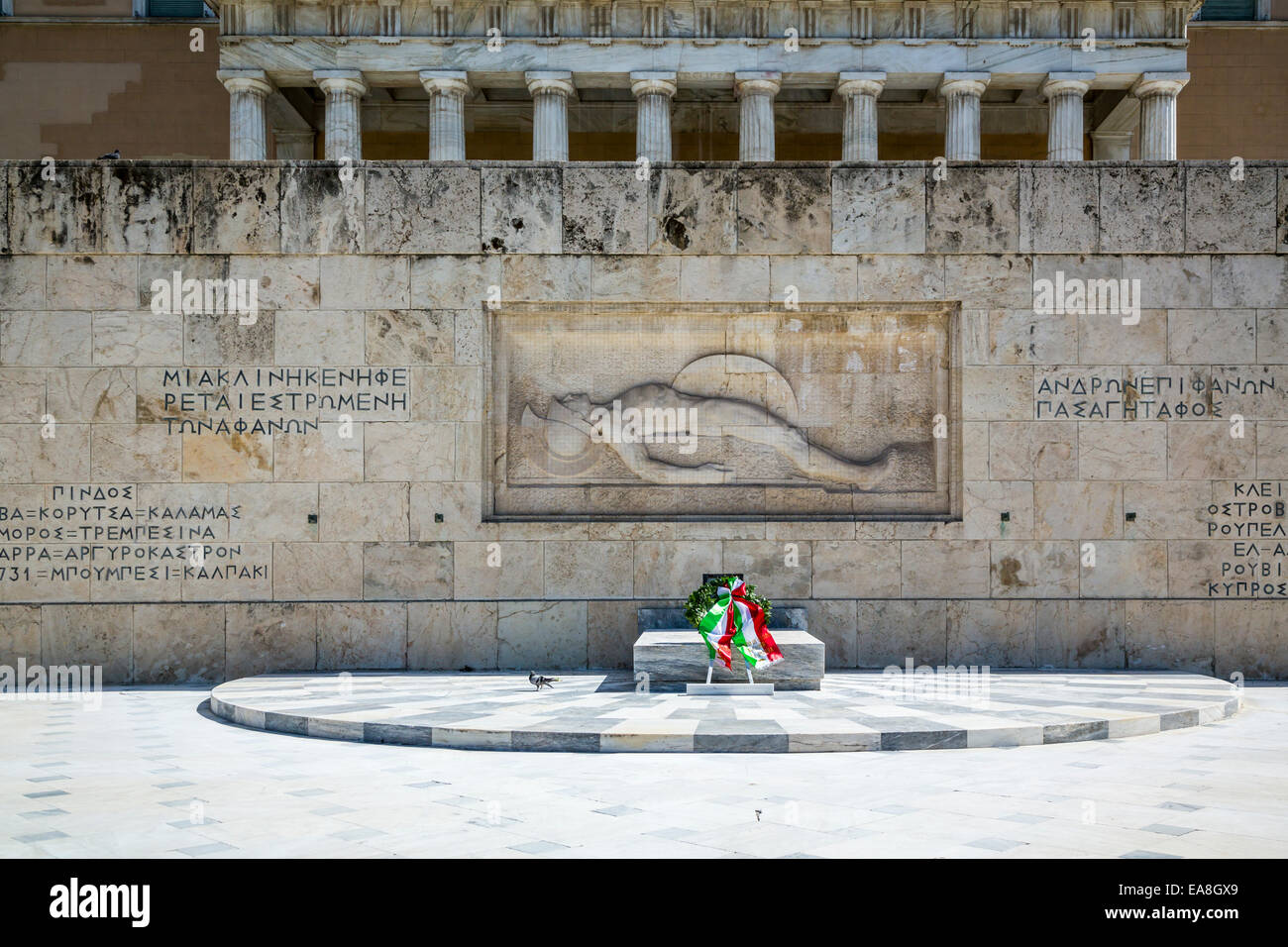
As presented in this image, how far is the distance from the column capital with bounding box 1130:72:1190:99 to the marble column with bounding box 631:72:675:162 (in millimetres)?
18101

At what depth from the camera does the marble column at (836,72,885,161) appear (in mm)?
43812

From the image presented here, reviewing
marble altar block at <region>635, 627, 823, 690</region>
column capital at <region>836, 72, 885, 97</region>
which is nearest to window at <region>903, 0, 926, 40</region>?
column capital at <region>836, 72, 885, 97</region>

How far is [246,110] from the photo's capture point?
43750mm

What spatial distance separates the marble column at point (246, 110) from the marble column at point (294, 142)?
6029 mm

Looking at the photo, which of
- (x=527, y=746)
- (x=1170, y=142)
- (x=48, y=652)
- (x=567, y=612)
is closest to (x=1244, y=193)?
(x=567, y=612)

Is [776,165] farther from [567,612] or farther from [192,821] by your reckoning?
[192,821]

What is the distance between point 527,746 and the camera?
10.6 meters

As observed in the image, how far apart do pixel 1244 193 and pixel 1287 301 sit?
5.40 ft

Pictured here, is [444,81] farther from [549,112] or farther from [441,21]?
[549,112]

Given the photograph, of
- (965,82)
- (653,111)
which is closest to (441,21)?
(653,111)

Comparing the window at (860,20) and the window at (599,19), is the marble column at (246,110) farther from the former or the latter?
the window at (860,20)

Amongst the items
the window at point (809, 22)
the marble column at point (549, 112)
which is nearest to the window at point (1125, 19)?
the window at point (809, 22)

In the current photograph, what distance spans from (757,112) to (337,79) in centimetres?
1609

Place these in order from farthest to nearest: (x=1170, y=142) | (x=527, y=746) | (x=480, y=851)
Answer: (x=1170, y=142)
(x=527, y=746)
(x=480, y=851)
